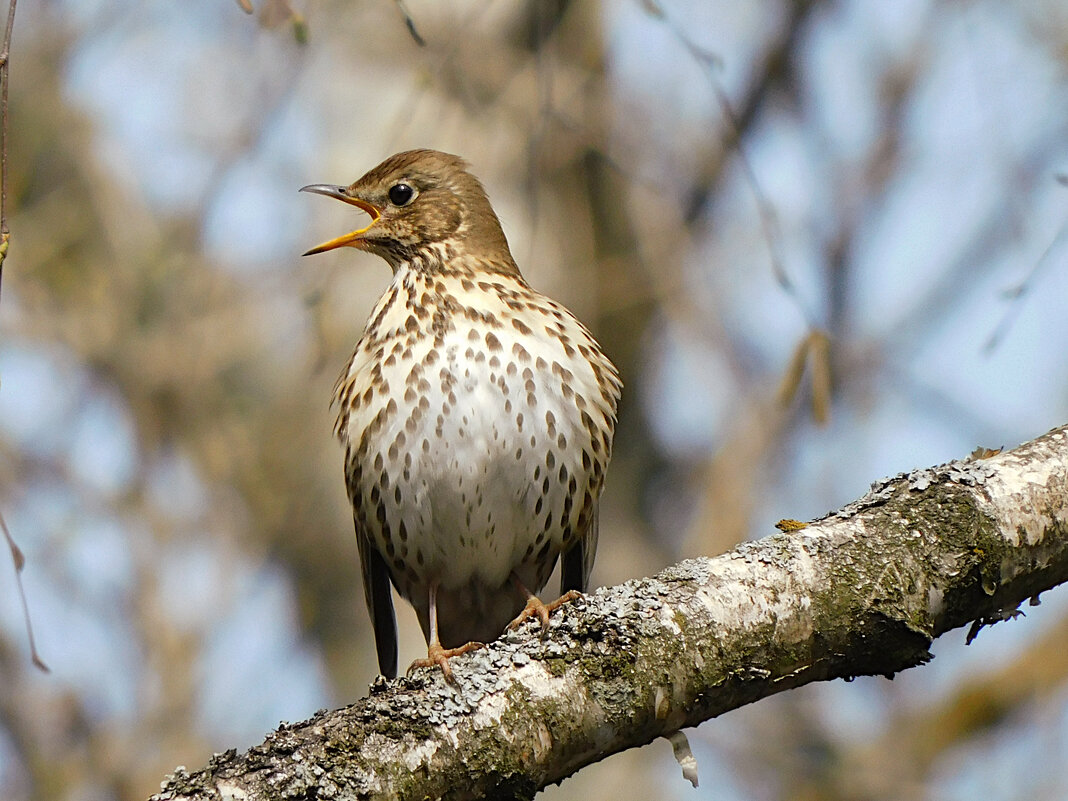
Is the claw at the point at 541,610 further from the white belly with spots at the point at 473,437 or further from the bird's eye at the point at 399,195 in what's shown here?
the bird's eye at the point at 399,195

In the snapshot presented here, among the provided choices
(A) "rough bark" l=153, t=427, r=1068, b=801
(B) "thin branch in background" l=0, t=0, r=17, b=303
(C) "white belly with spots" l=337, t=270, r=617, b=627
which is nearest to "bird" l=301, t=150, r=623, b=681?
(C) "white belly with spots" l=337, t=270, r=617, b=627

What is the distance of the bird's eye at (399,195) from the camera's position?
16.2ft

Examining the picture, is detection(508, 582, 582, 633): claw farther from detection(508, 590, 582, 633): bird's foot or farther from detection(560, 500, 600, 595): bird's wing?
detection(560, 500, 600, 595): bird's wing

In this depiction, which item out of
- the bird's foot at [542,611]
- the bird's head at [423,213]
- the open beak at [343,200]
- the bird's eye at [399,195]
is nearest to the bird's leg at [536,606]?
the bird's foot at [542,611]

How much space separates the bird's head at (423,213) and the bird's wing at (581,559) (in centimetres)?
104

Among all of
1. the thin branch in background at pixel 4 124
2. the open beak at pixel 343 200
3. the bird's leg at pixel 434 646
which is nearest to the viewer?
the thin branch in background at pixel 4 124

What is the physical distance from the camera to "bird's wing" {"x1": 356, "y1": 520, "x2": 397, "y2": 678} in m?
4.68

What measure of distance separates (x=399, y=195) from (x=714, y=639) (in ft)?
8.79

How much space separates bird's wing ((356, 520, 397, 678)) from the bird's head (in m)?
1.12

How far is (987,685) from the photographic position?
6.04 metres

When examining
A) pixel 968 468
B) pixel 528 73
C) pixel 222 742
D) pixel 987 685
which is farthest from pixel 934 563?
pixel 222 742

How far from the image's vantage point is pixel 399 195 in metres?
4.94

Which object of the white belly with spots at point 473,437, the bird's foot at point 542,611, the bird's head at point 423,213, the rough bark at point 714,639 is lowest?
the rough bark at point 714,639

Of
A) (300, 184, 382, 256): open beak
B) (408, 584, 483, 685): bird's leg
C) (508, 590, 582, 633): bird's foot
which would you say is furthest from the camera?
(300, 184, 382, 256): open beak
